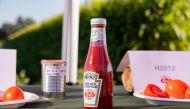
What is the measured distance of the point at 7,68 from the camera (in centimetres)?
128

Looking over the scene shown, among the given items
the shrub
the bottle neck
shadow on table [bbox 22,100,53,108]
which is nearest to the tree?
the shrub

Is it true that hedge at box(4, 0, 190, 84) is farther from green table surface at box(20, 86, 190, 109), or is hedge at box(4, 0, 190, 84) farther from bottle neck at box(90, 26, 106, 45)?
bottle neck at box(90, 26, 106, 45)

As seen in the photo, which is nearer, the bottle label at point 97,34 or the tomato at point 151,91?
the bottle label at point 97,34

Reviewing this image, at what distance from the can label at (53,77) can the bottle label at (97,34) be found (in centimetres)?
20

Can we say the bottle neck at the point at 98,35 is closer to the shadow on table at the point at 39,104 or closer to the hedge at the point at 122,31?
the shadow on table at the point at 39,104

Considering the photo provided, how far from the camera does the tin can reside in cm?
121

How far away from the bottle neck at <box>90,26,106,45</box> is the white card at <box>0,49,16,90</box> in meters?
0.33

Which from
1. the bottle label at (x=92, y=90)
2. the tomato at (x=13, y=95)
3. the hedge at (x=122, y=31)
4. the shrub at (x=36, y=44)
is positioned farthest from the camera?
the shrub at (x=36, y=44)

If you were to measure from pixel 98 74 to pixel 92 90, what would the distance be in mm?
42

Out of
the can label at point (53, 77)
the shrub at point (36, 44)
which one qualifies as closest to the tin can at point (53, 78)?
the can label at point (53, 77)

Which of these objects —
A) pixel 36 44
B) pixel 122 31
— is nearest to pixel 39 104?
pixel 122 31

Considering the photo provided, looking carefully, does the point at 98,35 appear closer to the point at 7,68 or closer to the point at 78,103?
the point at 78,103

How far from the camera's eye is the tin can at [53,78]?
121 cm

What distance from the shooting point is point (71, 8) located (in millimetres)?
1989
